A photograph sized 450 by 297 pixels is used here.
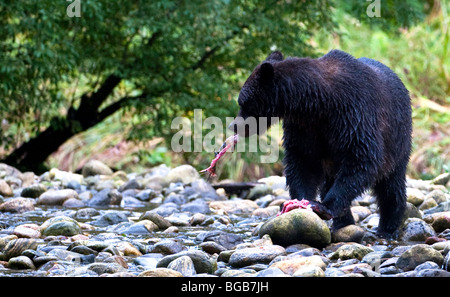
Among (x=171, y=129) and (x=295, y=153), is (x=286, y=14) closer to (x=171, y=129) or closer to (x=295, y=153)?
(x=171, y=129)

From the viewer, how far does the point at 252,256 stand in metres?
3.99

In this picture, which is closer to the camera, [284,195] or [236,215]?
[236,215]

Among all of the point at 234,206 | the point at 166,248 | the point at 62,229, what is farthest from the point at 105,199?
the point at 166,248

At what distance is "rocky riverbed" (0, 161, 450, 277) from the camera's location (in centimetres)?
374

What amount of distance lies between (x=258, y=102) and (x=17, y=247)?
1808 millimetres

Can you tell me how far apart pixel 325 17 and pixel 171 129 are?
8.29 ft

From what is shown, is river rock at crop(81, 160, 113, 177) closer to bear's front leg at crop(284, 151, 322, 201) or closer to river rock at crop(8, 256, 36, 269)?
bear's front leg at crop(284, 151, 322, 201)

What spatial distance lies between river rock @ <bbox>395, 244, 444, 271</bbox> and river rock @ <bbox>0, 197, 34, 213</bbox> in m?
3.53

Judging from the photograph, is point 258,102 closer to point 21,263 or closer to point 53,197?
point 21,263

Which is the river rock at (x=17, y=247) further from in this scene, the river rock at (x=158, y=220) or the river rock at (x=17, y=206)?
the river rock at (x=17, y=206)

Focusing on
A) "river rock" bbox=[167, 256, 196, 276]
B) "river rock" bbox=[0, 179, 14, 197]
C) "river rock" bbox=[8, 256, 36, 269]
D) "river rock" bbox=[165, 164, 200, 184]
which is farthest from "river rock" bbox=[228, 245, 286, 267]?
"river rock" bbox=[165, 164, 200, 184]

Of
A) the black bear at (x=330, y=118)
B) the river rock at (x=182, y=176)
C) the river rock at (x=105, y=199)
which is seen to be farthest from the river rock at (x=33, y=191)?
the black bear at (x=330, y=118)
